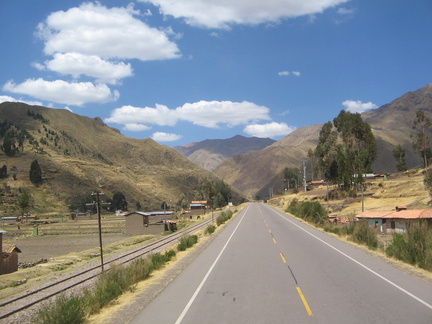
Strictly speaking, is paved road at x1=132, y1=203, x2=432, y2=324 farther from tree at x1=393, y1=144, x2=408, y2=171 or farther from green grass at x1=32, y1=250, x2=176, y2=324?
tree at x1=393, y1=144, x2=408, y2=171

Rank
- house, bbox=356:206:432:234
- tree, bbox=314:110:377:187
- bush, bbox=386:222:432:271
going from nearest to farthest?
bush, bbox=386:222:432:271
house, bbox=356:206:432:234
tree, bbox=314:110:377:187

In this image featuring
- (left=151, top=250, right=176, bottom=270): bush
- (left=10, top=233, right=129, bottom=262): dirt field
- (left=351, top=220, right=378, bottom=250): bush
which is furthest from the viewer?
(left=10, top=233, right=129, bottom=262): dirt field

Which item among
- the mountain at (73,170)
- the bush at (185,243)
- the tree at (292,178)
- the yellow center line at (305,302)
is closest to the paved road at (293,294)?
the yellow center line at (305,302)

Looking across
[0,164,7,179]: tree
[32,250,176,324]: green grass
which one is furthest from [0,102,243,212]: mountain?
[32,250,176,324]: green grass

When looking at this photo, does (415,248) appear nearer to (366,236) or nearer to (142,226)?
(366,236)

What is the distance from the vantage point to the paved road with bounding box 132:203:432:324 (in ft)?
29.3

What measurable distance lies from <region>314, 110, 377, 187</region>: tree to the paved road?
214 feet

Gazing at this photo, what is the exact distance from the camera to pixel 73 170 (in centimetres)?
13525

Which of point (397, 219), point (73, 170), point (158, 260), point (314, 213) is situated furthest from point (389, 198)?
point (73, 170)

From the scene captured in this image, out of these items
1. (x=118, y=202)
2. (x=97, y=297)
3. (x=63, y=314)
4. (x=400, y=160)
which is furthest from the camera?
(x=118, y=202)

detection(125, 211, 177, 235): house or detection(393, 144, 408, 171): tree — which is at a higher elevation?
detection(393, 144, 408, 171): tree

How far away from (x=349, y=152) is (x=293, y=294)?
249 ft

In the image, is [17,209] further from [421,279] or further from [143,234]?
[421,279]

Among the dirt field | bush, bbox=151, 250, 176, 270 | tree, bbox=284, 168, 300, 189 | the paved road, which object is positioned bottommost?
the dirt field
